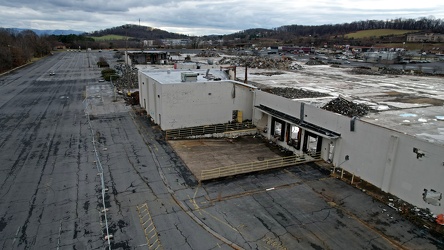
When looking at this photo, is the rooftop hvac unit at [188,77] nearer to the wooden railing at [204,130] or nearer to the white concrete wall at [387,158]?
the wooden railing at [204,130]

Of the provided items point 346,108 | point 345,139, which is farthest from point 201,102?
point 345,139

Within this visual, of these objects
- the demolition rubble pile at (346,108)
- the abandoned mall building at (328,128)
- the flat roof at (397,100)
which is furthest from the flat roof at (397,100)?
the demolition rubble pile at (346,108)

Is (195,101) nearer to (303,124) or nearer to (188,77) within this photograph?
(188,77)

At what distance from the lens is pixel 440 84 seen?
42.8 meters

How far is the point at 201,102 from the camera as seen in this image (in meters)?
31.5

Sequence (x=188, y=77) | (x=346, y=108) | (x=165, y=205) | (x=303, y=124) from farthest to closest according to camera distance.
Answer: (x=188, y=77) → (x=346, y=108) → (x=303, y=124) → (x=165, y=205)

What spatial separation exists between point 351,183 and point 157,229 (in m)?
13.3

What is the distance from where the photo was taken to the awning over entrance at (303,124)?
2253cm

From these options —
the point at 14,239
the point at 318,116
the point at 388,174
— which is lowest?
the point at 14,239

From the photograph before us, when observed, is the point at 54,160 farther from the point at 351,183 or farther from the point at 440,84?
the point at 440,84

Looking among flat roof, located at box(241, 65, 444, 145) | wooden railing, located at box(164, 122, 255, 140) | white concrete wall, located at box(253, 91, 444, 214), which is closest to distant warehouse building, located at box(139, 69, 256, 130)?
wooden railing, located at box(164, 122, 255, 140)

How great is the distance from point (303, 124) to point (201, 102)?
1134 centimetres

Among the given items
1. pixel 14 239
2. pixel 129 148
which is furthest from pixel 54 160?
pixel 14 239

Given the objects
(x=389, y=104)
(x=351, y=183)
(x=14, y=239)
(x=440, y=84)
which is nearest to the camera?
(x=14, y=239)
